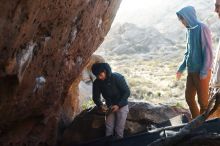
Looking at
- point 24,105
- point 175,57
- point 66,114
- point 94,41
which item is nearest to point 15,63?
point 24,105

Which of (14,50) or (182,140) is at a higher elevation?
(14,50)

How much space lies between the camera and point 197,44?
28.7 ft

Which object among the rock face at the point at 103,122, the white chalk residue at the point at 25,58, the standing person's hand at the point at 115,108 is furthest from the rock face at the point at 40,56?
the standing person's hand at the point at 115,108

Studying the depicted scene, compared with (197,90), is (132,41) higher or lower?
lower

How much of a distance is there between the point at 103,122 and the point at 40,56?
2.81 meters

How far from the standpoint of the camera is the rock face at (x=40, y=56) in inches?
239

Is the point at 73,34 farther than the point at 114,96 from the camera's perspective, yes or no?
No

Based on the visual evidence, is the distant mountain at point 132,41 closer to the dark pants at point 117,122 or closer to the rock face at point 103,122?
the rock face at point 103,122

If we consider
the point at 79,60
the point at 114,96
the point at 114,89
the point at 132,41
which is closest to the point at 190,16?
the point at 114,89

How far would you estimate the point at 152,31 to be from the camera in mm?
50594

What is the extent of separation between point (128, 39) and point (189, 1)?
22169mm

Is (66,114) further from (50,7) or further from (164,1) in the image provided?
(164,1)

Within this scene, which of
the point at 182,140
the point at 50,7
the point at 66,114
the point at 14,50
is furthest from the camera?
the point at 66,114

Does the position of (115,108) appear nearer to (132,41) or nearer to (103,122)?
(103,122)
